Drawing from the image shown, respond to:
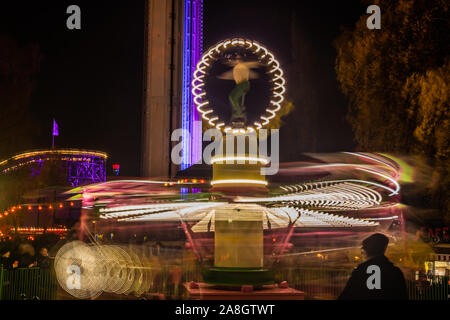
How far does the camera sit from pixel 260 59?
52.2 feet

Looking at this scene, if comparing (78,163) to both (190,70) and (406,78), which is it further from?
(406,78)

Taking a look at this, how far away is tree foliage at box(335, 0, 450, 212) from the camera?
13.2 meters

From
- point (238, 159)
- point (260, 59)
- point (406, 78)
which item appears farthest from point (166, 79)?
point (406, 78)

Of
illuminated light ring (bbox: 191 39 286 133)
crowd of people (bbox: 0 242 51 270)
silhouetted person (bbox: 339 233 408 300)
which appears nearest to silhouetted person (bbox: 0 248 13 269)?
crowd of people (bbox: 0 242 51 270)

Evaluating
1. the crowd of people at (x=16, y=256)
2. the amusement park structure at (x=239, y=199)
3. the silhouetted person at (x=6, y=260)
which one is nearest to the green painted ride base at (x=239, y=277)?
the amusement park structure at (x=239, y=199)

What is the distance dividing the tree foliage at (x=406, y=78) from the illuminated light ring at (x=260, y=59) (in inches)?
118

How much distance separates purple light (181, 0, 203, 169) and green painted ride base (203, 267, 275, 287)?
729 inches

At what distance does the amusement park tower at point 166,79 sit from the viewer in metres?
33.2

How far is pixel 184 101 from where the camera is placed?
3372 cm

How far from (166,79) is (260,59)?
722 inches

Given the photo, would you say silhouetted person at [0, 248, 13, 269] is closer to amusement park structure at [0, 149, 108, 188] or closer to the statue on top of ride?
the statue on top of ride

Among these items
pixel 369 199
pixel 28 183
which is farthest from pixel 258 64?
pixel 28 183

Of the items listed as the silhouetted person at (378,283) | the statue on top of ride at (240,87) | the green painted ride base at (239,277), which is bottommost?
the green painted ride base at (239,277)

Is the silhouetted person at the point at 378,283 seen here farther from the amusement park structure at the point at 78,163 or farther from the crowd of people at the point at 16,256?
the amusement park structure at the point at 78,163
